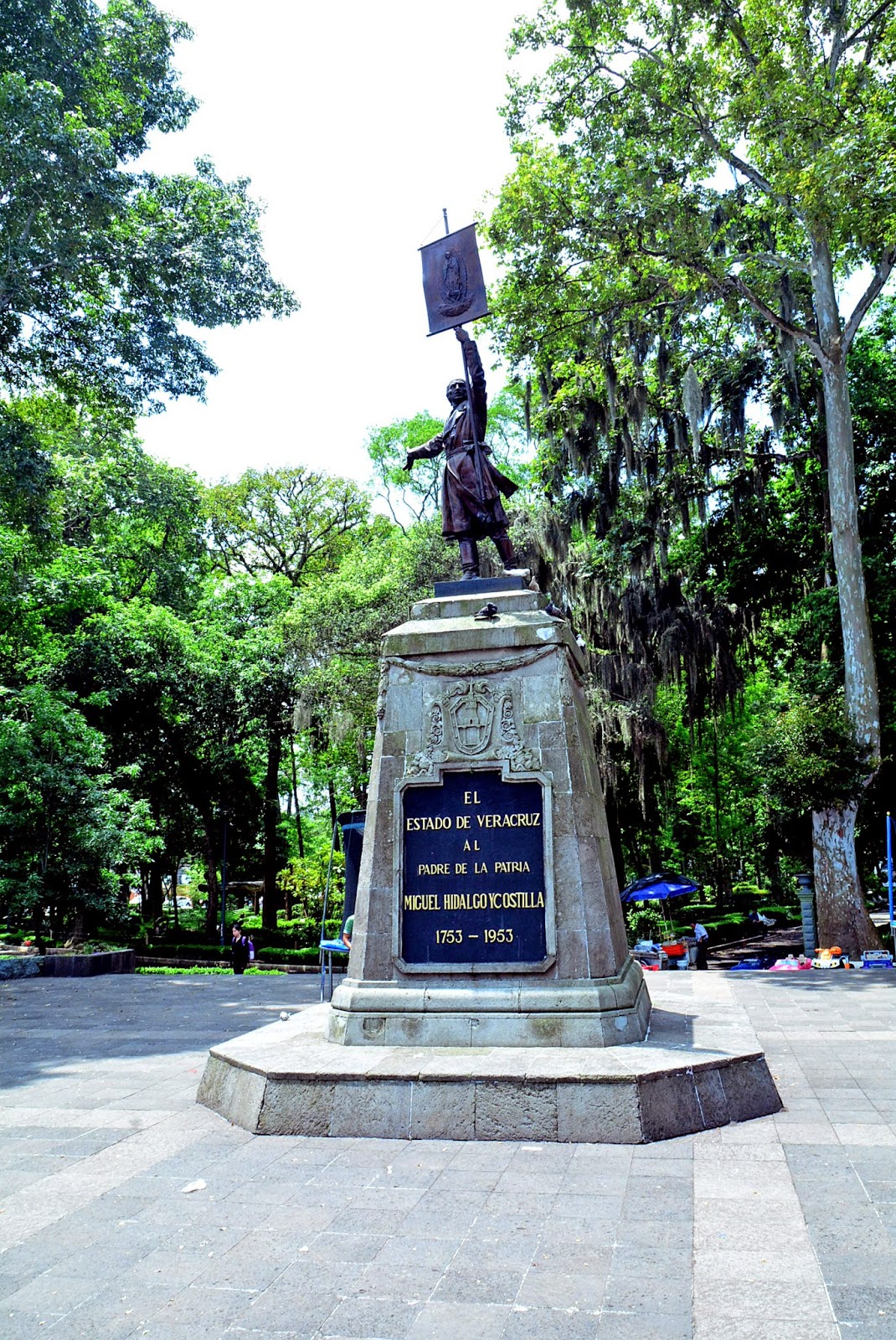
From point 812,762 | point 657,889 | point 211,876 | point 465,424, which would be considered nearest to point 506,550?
point 465,424

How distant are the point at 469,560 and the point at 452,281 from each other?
7.98ft

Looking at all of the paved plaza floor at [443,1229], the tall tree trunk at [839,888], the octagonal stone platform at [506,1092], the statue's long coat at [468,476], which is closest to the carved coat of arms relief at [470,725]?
the statue's long coat at [468,476]

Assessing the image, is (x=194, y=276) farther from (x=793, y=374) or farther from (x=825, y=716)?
(x=825, y=716)

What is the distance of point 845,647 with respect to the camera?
714 inches

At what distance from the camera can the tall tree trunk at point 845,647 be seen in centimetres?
1759

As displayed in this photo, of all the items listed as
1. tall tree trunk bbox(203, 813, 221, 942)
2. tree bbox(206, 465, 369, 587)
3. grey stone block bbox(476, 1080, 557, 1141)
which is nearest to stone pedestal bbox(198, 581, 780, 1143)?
grey stone block bbox(476, 1080, 557, 1141)

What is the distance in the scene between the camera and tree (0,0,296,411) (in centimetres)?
1638

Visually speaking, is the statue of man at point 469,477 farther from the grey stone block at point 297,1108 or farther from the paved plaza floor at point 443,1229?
the paved plaza floor at point 443,1229

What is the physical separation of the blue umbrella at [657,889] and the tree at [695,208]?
14.4ft

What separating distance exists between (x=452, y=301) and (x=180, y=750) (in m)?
22.5

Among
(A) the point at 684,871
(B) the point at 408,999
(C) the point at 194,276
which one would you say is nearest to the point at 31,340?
(C) the point at 194,276

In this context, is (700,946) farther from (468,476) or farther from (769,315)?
(468,476)

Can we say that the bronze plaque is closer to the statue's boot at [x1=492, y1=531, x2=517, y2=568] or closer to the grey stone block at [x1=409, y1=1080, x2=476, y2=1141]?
the statue's boot at [x1=492, y1=531, x2=517, y2=568]

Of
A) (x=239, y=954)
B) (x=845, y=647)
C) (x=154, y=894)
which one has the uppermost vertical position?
(x=845, y=647)
